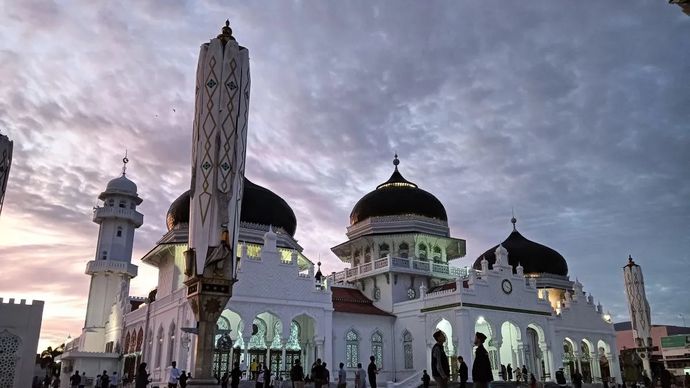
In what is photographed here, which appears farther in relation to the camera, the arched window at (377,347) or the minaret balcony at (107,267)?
the minaret balcony at (107,267)

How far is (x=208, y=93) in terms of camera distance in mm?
18141

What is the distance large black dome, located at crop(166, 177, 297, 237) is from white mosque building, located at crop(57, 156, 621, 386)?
3.1 inches

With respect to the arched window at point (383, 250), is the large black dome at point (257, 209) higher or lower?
higher

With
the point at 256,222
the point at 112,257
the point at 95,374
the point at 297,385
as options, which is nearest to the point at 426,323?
the point at 256,222

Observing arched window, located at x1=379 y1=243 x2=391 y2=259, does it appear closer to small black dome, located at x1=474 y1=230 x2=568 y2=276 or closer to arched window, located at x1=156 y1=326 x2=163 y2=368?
small black dome, located at x1=474 y1=230 x2=568 y2=276

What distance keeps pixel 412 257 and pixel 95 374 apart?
19359 millimetres

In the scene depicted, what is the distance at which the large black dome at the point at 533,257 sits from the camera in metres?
39.2

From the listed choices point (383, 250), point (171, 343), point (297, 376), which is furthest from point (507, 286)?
point (171, 343)

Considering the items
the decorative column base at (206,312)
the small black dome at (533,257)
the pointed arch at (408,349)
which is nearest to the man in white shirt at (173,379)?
the decorative column base at (206,312)

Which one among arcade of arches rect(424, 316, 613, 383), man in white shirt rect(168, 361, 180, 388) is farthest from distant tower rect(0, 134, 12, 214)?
arcade of arches rect(424, 316, 613, 383)

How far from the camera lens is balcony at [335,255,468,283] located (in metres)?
32.5

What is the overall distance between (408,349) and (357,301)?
3756mm

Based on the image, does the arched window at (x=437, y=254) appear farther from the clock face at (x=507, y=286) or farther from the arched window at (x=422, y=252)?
the clock face at (x=507, y=286)

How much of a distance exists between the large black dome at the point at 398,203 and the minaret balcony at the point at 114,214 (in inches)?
606
